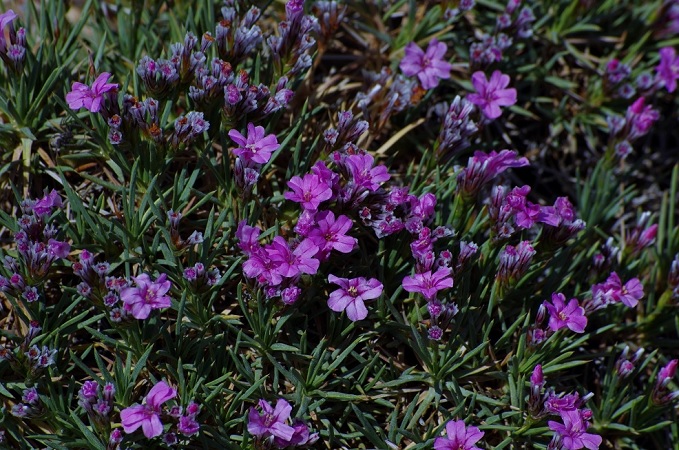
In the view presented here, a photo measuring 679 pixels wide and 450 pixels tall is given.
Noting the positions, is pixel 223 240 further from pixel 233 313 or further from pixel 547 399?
pixel 547 399

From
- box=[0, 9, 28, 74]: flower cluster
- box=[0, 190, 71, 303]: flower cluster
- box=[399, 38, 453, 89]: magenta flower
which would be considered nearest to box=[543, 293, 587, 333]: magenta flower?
box=[399, 38, 453, 89]: magenta flower

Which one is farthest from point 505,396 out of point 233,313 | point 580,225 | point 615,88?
point 615,88

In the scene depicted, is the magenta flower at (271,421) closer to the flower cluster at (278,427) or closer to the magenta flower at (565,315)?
the flower cluster at (278,427)

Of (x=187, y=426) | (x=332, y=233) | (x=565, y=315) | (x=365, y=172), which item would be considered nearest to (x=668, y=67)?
(x=565, y=315)

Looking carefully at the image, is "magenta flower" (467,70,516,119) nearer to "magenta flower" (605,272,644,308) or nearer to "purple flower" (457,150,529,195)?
"purple flower" (457,150,529,195)

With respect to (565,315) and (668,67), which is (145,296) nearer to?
(565,315)

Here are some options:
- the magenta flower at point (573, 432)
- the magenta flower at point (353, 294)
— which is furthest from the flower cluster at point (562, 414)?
the magenta flower at point (353, 294)

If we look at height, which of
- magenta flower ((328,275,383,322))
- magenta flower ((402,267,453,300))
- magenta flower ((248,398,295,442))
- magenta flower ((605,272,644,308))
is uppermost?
magenta flower ((402,267,453,300))
